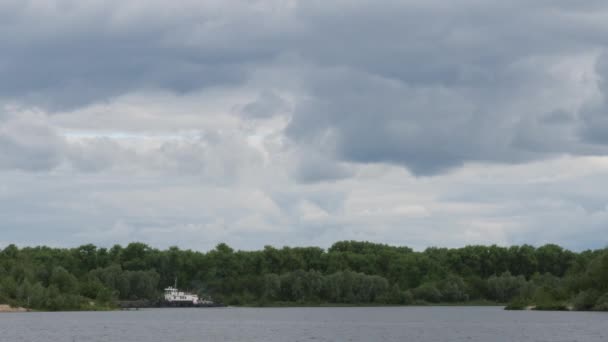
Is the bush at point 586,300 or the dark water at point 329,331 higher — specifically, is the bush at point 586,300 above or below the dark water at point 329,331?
above

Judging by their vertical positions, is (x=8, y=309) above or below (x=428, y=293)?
below

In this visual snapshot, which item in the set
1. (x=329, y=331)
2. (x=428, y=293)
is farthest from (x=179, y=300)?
(x=329, y=331)

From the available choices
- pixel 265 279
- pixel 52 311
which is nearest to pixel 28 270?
pixel 52 311

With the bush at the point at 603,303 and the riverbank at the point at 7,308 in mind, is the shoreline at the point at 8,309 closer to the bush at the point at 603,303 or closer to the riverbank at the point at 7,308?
the riverbank at the point at 7,308

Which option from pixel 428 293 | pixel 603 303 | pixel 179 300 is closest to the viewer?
pixel 603 303

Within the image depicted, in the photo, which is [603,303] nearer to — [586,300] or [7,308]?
[586,300]

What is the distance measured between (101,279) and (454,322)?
294 ft

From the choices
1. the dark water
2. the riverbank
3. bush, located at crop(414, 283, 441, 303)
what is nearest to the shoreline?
the riverbank

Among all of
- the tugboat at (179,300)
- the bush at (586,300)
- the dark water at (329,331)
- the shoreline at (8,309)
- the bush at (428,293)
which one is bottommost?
the dark water at (329,331)

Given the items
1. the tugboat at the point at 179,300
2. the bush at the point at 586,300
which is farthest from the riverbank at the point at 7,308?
the bush at the point at 586,300

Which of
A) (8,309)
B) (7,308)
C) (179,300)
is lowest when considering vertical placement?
(8,309)

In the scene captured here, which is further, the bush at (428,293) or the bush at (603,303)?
→ the bush at (428,293)

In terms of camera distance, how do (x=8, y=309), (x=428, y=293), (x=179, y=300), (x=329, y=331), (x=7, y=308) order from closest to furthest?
(x=329, y=331) < (x=8, y=309) < (x=7, y=308) < (x=179, y=300) < (x=428, y=293)

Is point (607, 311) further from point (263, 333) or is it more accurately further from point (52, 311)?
point (52, 311)
